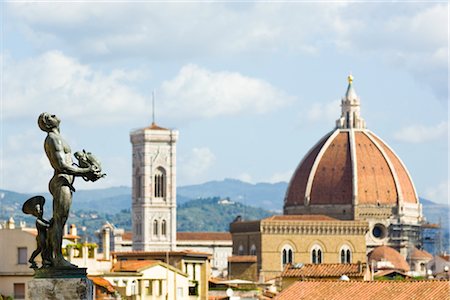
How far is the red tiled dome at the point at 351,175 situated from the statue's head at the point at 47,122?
460 feet

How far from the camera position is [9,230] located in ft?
137

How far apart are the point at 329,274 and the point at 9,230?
11198 mm

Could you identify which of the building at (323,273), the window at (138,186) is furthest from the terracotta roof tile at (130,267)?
the window at (138,186)

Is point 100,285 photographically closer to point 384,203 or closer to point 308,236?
point 308,236

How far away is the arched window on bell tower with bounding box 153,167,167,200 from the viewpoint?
156m

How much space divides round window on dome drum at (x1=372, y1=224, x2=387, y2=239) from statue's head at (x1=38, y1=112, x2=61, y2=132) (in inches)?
5548

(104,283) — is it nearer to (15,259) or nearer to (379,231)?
(15,259)

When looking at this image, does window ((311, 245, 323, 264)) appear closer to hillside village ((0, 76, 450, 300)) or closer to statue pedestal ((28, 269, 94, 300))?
hillside village ((0, 76, 450, 300))

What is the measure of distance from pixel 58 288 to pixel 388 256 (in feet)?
422

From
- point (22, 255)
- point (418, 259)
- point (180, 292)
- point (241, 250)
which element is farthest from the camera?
point (418, 259)

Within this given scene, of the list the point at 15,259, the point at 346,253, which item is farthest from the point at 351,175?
the point at 15,259

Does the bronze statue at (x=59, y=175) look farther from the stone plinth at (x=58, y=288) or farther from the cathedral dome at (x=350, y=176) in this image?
the cathedral dome at (x=350, y=176)

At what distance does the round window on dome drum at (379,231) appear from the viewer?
5842 inches

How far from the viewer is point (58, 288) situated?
26.8 ft
